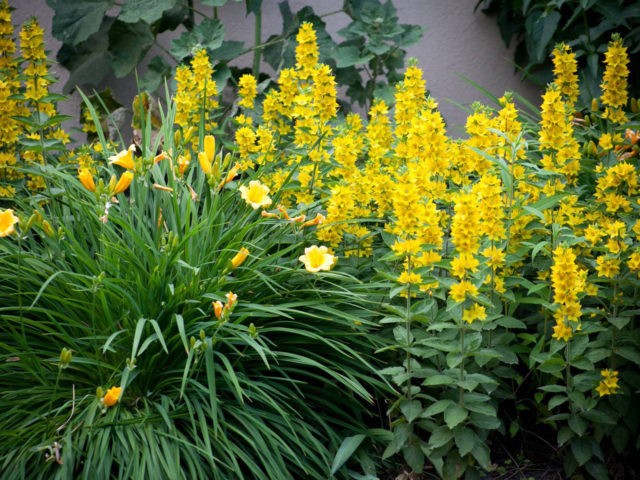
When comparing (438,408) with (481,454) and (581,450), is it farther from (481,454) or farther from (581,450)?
(581,450)

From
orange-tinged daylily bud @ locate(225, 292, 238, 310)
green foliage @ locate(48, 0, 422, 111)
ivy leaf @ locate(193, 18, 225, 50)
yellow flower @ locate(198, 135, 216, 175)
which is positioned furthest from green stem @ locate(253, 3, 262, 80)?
orange-tinged daylily bud @ locate(225, 292, 238, 310)

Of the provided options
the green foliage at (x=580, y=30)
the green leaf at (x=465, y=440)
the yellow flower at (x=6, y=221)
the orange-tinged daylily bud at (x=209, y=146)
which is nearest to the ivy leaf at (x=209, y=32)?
the green foliage at (x=580, y=30)

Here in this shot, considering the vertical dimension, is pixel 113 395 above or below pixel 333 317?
above

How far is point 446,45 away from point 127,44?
1.88 metres

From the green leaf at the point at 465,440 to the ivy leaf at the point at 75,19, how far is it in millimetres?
3107

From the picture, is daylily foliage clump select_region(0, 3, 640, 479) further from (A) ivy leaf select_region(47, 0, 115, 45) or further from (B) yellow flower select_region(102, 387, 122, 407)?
(A) ivy leaf select_region(47, 0, 115, 45)

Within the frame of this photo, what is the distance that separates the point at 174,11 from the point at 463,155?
2608mm

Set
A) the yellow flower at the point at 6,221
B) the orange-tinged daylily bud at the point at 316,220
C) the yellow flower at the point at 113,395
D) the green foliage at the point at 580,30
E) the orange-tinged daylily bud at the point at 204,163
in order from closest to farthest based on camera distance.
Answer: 1. the yellow flower at the point at 113,395
2. the yellow flower at the point at 6,221
3. the orange-tinged daylily bud at the point at 204,163
4. the orange-tinged daylily bud at the point at 316,220
5. the green foliage at the point at 580,30

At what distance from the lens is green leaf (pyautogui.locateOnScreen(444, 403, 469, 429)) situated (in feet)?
7.48

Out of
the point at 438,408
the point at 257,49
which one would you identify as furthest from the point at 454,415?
the point at 257,49

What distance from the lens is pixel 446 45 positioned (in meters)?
5.07

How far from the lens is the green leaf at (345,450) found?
239 centimetres

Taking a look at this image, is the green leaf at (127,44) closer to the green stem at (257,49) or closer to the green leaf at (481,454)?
the green stem at (257,49)

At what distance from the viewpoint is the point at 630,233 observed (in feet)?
8.33
